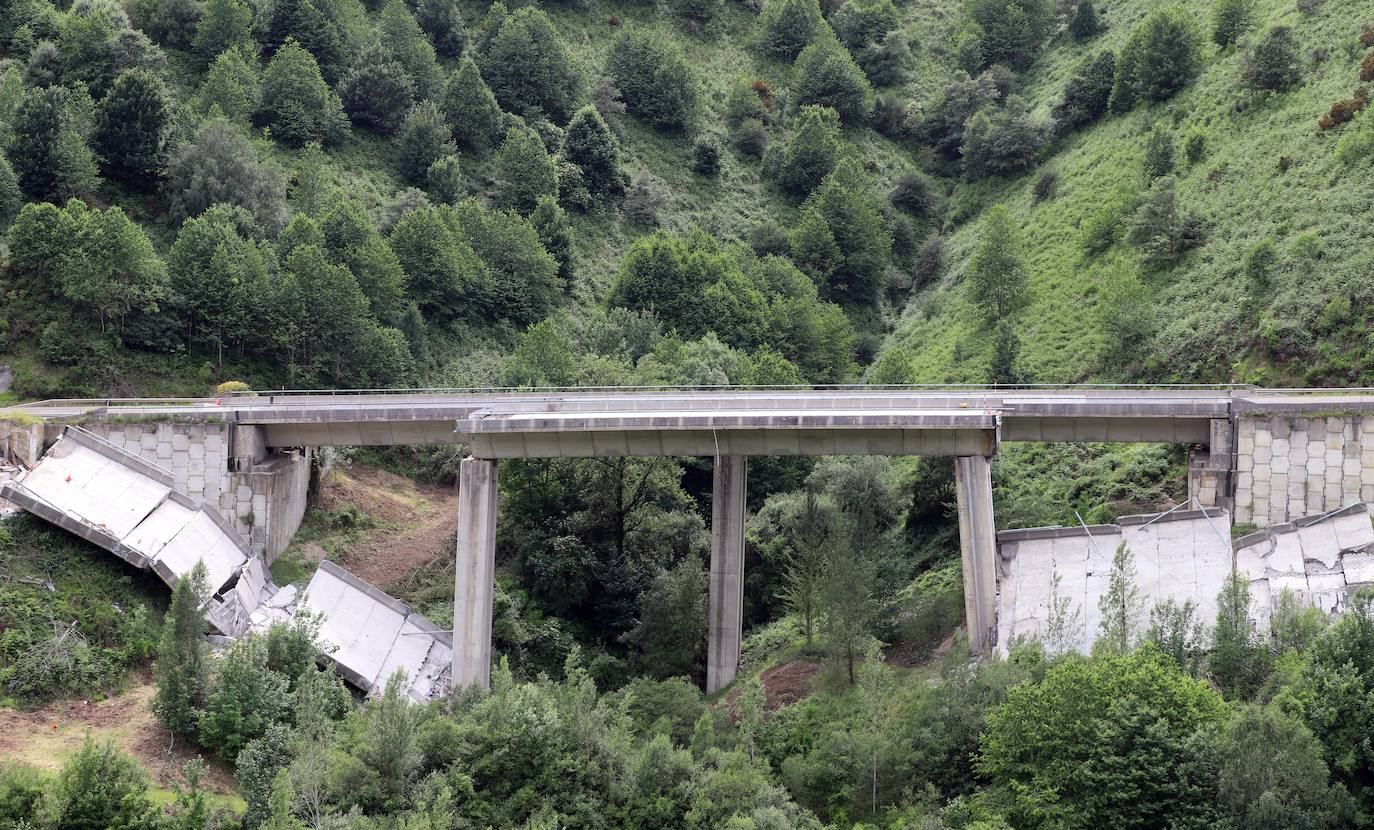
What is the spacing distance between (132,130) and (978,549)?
Answer: 56.7 metres

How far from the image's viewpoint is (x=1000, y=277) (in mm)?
95438

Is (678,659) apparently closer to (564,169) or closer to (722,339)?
(722,339)

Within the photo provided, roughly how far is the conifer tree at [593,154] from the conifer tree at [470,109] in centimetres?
550

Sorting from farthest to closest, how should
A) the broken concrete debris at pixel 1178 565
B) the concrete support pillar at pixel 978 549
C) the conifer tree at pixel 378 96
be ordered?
1. the conifer tree at pixel 378 96
2. the concrete support pillar at pixel 978 549
3. the broken concrete debris at pixel 1178 565

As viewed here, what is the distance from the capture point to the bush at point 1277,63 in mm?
95188

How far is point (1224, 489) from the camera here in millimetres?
65250

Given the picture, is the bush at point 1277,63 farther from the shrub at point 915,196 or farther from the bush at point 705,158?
the bush at point 705,158

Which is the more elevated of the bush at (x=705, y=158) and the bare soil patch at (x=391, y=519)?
the bush at (x=705, y=158)

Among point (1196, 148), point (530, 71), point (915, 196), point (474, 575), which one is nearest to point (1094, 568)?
point (474, 575)

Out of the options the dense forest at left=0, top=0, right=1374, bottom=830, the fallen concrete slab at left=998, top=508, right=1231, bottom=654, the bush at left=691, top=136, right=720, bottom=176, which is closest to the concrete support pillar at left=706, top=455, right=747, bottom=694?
the dense forest at left=0, top=0, right=1374, bottom=830

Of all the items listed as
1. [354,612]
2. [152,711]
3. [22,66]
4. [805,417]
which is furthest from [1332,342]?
[22,66]

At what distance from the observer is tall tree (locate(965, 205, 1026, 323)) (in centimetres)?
9525

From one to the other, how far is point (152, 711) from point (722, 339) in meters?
48.8

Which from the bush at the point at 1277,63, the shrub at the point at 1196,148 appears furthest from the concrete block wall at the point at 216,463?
the bush at the point at 1277,63
